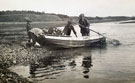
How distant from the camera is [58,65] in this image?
12641 millimetres

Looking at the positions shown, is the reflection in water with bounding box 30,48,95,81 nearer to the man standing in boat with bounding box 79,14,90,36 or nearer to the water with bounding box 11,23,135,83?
the water with bounding box 11,23,135,83

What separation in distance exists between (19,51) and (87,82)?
6517mm

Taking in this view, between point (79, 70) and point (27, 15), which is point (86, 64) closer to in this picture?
point (79, 70)

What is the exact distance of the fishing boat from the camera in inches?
681

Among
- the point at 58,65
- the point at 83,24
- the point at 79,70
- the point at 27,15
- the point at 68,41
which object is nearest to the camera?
the point at 79,70

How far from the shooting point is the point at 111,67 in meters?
12.0

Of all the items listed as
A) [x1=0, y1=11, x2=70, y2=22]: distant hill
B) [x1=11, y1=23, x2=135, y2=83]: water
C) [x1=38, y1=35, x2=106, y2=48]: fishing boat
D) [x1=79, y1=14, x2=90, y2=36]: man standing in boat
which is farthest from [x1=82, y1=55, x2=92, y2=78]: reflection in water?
[x1=0, y1=11, x2=70, y2=22]: distant hill

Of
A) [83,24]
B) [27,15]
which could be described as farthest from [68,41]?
[27,15]

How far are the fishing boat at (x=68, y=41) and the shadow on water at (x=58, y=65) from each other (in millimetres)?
1326

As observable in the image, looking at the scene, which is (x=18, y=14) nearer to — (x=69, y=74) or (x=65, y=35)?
(x=65, y=35)

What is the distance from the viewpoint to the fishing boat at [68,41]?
1730 cm

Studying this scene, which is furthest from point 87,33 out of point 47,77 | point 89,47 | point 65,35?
point 47,77

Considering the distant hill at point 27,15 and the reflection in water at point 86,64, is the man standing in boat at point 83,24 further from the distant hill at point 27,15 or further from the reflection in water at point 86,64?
the distant hill at point 27,15

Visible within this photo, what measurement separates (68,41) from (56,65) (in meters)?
5.57
